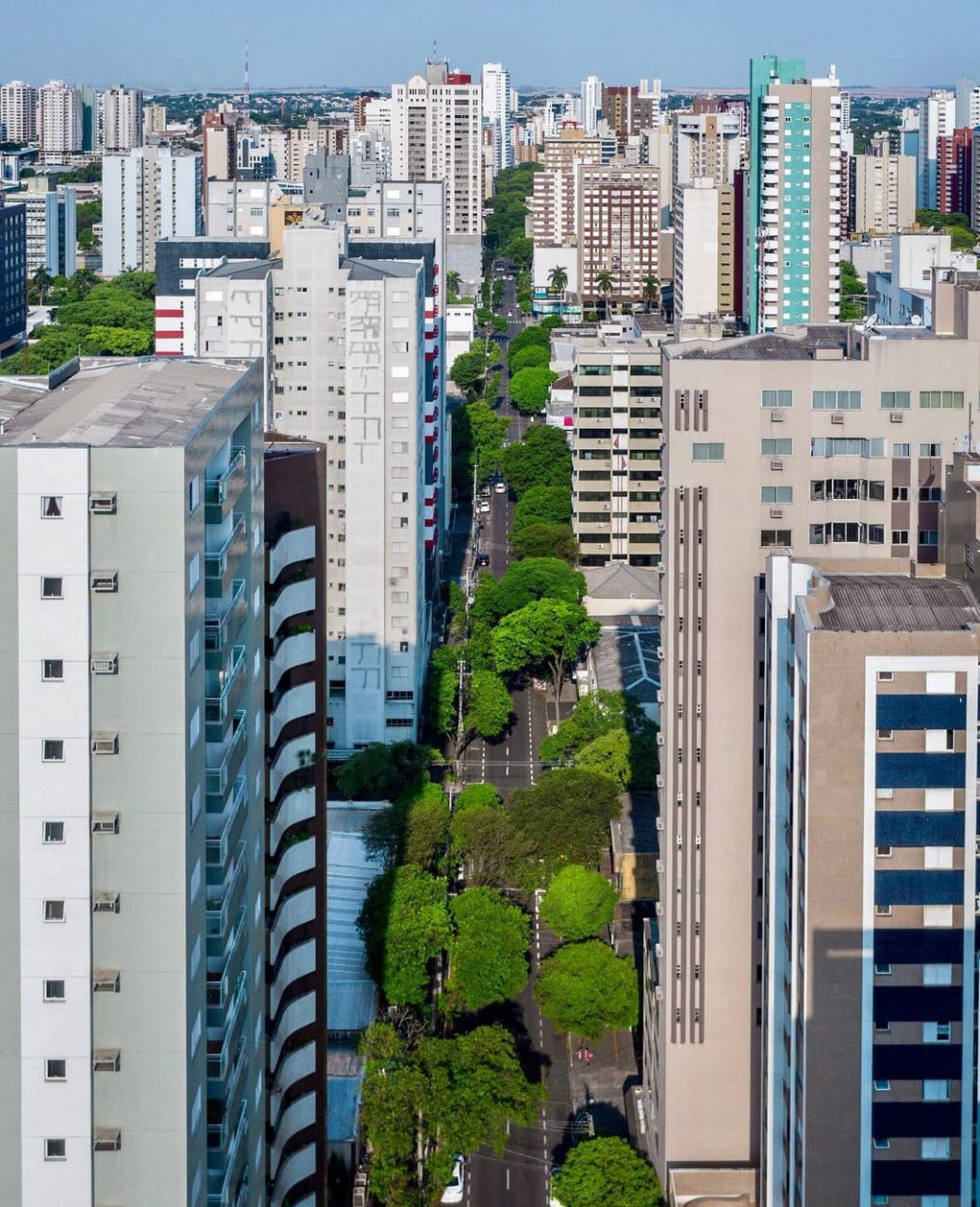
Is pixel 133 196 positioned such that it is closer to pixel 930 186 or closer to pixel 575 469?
pixel 930 186

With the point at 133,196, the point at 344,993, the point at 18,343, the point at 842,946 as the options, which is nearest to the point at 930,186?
the point at 133,196

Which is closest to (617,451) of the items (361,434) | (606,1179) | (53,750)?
(361,434)

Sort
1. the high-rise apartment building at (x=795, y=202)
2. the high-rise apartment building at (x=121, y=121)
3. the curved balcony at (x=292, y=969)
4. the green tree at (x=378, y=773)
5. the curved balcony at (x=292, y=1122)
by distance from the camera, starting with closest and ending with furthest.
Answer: the curved balcony at (x=292, y=969) → the curved balcony at (x=292, y=1122) → the green tree at (x=378, y=773) → the high-rise apartment building at (x=795, y=202) → the high-rise apartment building at (x=121, y=121)

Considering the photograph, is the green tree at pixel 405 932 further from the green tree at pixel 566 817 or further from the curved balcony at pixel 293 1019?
the curved balcony at pixel 293 1019

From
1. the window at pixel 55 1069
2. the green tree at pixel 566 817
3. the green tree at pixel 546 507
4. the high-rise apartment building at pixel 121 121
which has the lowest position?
the green tree at pixel 566 817

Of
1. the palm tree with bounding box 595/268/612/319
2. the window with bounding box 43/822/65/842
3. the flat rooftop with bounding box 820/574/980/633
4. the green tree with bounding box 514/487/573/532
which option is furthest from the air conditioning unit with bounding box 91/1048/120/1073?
the palm tree with bounding box 595/268/612/319

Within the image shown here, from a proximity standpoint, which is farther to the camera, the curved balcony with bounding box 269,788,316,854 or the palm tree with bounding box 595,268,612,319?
the palm tree with bounding box 595,268,612,319

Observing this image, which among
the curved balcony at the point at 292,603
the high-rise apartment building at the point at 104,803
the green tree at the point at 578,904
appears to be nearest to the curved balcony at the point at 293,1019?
the curved balcony at the point at 292,603

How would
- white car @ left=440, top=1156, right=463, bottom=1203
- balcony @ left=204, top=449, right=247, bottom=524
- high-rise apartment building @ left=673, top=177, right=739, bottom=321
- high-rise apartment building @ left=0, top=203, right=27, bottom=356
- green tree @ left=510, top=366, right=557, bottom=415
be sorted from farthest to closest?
1. high-rise apartment building @ left=673, top=177, right=739, bottom=321
2. high-rise apartment building @ left=0, top=203, right=27, bottom=356
3. green tree @ left=510, top=366, right=557, bottom=415
4. white car @ left=440, top=1156, right=463, bottom=1203
5. balcony @ left=204, top=449, right=247, bottom=524

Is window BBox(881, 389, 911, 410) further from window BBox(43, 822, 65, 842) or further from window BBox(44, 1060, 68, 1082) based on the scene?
window BBox(44, 1060, 68, 1082)
